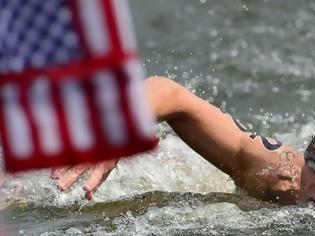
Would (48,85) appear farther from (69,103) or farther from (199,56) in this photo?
(199,56)

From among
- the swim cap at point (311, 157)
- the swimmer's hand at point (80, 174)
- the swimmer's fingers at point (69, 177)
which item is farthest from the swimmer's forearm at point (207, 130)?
the swimmer's fingers at point (69, 177)

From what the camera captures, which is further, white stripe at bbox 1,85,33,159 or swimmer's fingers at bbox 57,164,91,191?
swimmer's fingers at bbox 57,164,91,191

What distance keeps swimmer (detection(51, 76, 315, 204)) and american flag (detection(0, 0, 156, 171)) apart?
2.47 meters

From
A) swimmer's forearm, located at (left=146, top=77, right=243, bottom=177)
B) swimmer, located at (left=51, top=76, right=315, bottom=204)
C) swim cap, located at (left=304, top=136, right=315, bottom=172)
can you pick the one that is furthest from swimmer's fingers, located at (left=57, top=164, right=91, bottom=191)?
swim cap, located at (left=304, top=136, right=315, bottom=172)

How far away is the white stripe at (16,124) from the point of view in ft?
7.13

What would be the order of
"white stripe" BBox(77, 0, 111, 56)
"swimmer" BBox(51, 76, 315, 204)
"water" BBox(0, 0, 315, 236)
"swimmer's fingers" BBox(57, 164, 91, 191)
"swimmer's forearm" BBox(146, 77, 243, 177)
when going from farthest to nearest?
"swimmer's forearm" BBox(146, 77, 243, 177) < "swimmer" BBox(51, 76, 315, 204) < "water" BBox(0, 0, 315, 236) < "swimmer's fingers" BBox(57, 164, 91, 191) < "white stripe" BBox(77, 0, 111, 56)

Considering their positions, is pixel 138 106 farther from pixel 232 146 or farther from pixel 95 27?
pixel 232 146

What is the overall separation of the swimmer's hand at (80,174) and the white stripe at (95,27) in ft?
6.49

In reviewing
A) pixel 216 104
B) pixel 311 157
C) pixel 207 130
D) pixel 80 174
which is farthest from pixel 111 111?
pixel 216 104

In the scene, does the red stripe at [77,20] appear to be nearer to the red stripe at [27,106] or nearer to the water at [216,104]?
the red stripe at [27,106]

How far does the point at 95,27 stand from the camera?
2.16 m

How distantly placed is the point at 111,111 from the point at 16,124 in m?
0.17

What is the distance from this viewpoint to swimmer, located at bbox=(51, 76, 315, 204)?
4.75 meters

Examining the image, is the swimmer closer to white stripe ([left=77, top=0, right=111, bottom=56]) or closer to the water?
the water
